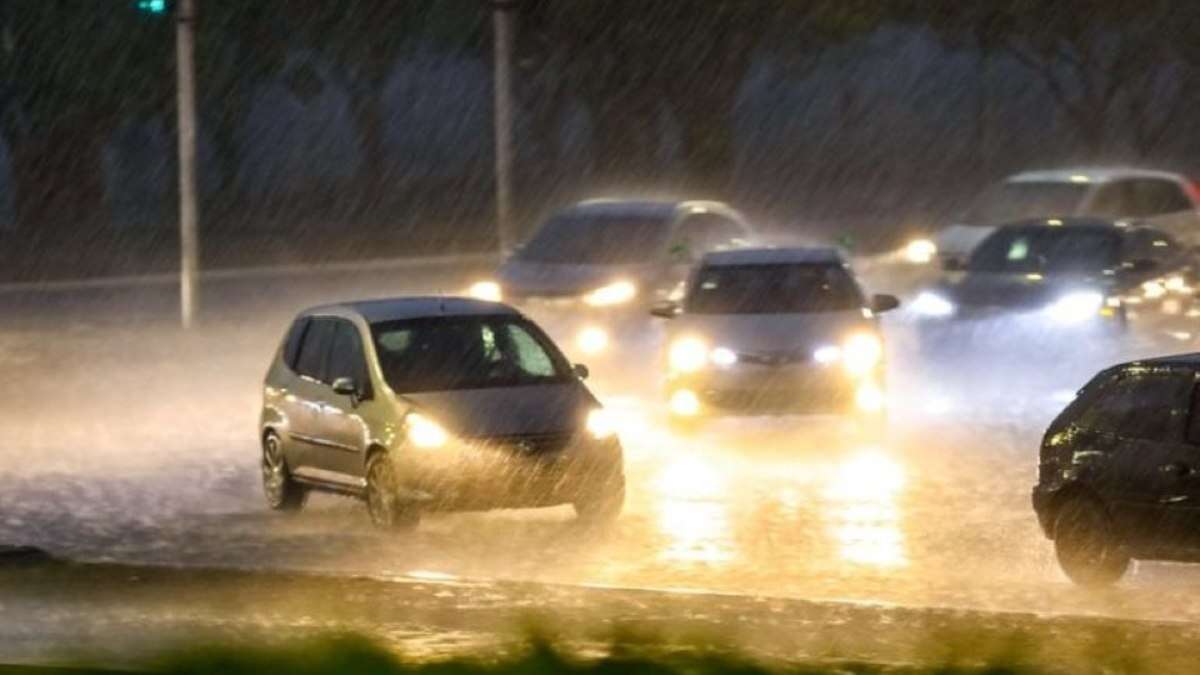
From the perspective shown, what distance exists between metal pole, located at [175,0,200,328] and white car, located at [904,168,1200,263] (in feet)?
30.3

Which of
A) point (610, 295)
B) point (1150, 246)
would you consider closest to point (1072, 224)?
point (1150, 246)

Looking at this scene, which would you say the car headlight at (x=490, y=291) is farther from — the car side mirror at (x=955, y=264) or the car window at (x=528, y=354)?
the car window at (x=528, y=354)

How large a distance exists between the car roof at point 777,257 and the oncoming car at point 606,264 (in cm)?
400

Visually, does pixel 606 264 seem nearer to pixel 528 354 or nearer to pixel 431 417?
pixel 528 354

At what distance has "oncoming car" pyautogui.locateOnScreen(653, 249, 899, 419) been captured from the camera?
24.4m

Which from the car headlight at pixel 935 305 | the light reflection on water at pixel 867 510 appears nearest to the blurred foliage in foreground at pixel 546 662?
the light reflection on water at pixel 867 510

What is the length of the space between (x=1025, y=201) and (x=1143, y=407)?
23.5 metres

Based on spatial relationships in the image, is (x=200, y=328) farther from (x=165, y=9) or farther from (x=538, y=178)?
(x=538, y=178)

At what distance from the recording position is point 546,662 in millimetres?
11148

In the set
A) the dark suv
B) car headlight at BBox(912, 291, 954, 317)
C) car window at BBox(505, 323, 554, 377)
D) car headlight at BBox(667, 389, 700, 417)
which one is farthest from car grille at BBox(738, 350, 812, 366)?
the dark suv

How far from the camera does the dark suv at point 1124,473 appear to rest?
15039 millimetres

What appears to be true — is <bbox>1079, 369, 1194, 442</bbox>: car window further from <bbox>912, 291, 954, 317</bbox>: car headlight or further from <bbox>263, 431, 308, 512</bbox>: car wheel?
<bbox>912, 291, 954, 317</bbox>: car headlight

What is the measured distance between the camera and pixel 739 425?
2617 centimetres

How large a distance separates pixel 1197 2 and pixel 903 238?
2675 cm
